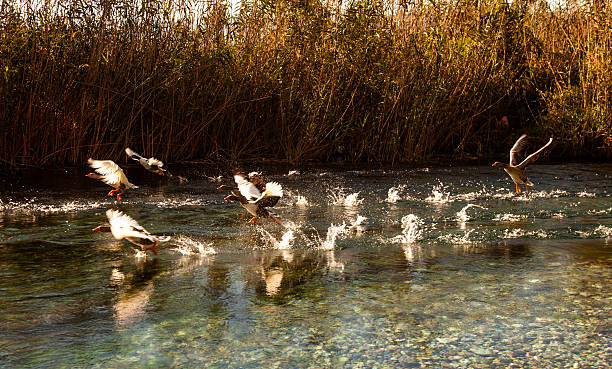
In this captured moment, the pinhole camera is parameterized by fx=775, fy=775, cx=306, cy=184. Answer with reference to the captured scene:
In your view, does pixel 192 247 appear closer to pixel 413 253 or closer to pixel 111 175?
pixel 413 253

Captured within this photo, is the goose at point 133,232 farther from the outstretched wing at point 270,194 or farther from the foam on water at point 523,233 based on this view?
the foam on water at point 523,233

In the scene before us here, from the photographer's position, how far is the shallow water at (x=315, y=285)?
4.33 metres

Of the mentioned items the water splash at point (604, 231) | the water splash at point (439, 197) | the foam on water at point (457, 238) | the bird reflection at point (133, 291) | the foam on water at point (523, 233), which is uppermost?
the water splash at point (439, 197)

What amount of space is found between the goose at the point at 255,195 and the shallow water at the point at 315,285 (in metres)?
0.33

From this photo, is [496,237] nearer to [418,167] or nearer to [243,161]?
[418,167]

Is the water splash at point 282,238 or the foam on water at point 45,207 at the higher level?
the foam on water at point 45,207

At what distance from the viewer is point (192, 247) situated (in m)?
7.34

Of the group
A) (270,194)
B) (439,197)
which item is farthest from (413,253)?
(439,197)

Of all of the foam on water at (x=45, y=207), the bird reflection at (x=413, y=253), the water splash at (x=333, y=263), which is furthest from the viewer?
the foam on water at (x=45, y=207)

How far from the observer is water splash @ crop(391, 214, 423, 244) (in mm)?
7795

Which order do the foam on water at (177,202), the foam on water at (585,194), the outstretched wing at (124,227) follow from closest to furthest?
the outstretched wing at (124,227), the foam on water at (177,202), the foam on water at (585,194)

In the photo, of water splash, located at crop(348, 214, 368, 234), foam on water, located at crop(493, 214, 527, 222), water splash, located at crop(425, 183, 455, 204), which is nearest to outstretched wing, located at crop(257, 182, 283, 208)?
water splash, located at crop(348, 214, 368, 234)

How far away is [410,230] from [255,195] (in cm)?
170

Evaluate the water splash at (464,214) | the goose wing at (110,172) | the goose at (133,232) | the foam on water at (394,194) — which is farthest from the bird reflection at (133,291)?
the foam on water at (394,194)
